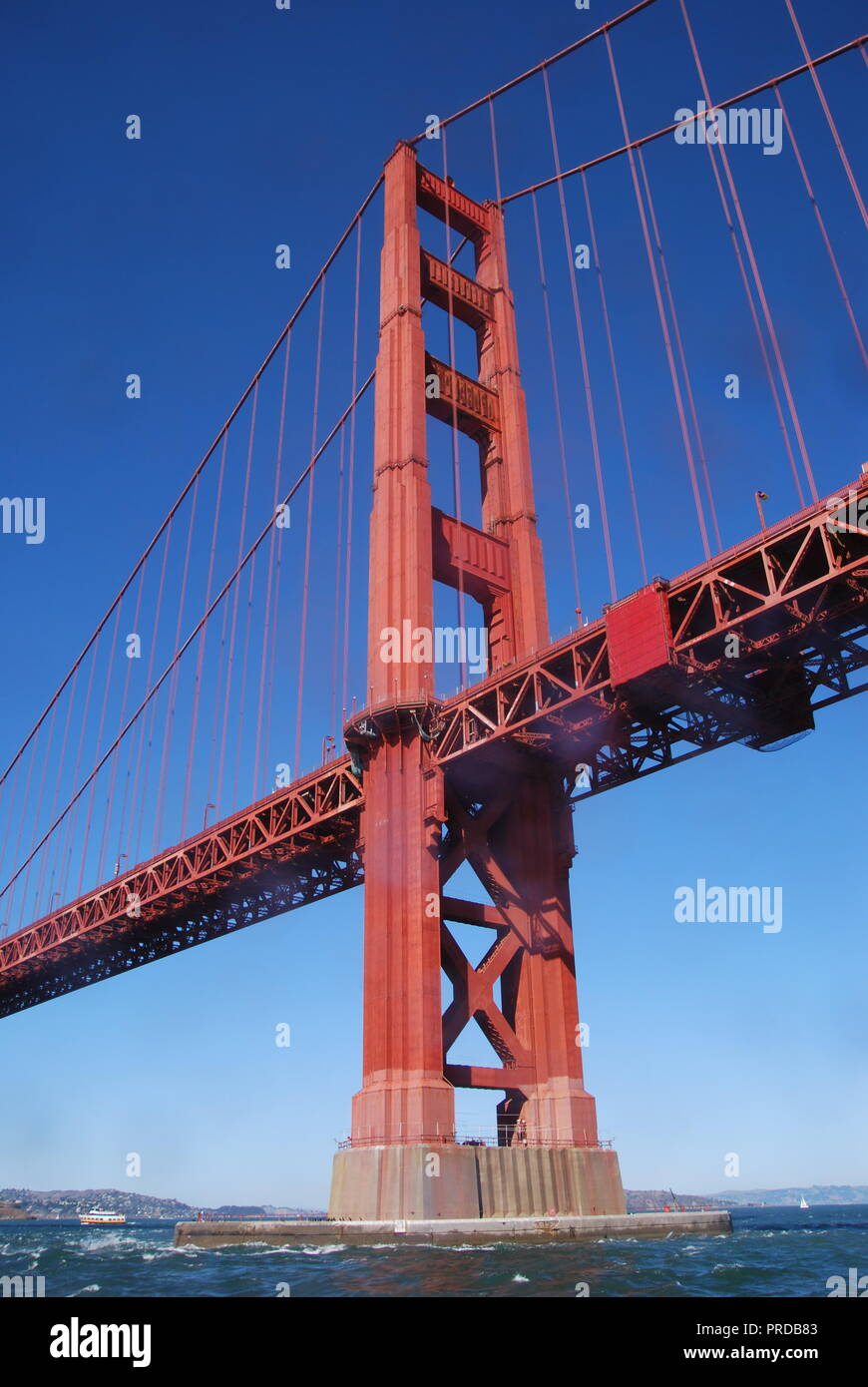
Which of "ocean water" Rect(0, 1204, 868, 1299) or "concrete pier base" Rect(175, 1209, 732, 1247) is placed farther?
"concrete pier base" Rect(175, 1209, 732, 1247)

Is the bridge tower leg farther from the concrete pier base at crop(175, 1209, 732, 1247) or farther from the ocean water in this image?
the ocean water

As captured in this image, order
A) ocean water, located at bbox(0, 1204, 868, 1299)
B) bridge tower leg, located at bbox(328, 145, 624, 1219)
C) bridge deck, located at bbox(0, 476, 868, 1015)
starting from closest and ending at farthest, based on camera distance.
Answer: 1. ocean water, located at bbox(0, 1204, 868, 1299)
2. bridge deck, located at bbox(0, 476, 868, 1015)
3. bridge tower leg, located at bbox(328, 145, 624, 1219)

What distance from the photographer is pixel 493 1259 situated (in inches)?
833

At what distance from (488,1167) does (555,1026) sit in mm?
5501

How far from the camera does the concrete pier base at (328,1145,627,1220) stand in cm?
2714

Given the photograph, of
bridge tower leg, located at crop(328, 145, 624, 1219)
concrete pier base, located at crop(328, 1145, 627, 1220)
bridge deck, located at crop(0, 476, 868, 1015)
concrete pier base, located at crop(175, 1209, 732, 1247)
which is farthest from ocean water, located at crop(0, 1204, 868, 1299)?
bridge deck, located at crop(0, 476, 868, 1015)

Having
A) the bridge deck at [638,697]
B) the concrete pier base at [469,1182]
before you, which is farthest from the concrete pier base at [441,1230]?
the bridge deck at [638,697]

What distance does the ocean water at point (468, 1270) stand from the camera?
1670 centimetres

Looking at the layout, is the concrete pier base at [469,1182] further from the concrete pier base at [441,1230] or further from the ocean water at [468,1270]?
the ocean water at [468,1270]

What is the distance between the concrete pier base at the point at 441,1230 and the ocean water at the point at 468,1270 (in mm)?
583

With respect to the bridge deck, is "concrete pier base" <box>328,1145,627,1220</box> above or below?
below

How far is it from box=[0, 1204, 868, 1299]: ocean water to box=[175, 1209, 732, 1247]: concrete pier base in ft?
1.91

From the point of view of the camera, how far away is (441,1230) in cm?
2566
